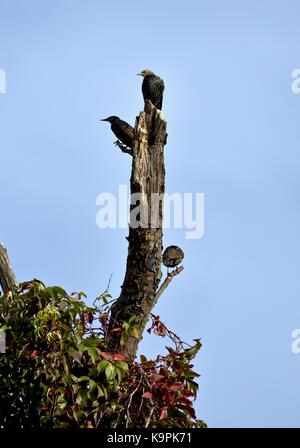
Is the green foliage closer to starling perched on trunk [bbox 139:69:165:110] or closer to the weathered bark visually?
the weathered bark

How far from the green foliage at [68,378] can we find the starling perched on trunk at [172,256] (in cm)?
96

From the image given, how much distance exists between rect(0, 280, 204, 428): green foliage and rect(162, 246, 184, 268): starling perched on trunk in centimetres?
96

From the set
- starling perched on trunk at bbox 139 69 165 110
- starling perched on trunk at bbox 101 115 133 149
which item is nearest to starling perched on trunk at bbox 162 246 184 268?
starling perched on trunk at bbox 101 115 133 149

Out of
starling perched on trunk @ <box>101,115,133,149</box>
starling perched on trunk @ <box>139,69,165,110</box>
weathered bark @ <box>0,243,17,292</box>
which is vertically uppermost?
starling perched on trunk @ <box>139,69,165,110</box>

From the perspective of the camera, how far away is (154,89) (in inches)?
588

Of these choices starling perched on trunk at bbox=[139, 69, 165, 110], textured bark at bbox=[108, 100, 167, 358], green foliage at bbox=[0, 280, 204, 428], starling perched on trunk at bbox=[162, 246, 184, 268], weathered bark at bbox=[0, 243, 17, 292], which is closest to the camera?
green foliage at bbox=[0, 280, 204, 428]

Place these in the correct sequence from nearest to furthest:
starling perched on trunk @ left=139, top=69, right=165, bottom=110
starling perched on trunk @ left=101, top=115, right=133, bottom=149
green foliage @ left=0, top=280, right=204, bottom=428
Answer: green foliage @ left=0, top=280, right=204, bottom=428 → starling perched on trunk @ left=101, top=115, right=133, bottom=149 → starling perched on trunk @ left=139, top=69, right=165, bottom=110

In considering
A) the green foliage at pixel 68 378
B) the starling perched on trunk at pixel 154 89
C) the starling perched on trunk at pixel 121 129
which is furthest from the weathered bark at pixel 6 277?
the starling perched on trunk at pixel 154 89

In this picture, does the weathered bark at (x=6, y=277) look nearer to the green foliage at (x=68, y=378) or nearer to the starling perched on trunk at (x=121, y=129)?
the green foliage at (x=68, y=378)

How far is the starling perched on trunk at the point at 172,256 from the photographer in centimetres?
902

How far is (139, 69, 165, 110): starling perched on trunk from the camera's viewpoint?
14.8 metres
